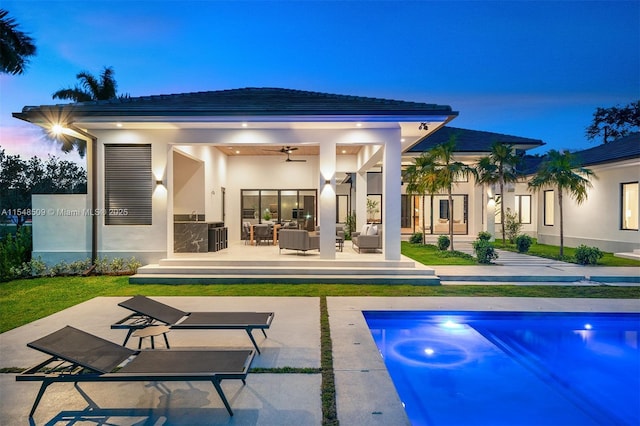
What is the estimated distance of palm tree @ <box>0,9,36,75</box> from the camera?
1464 cm

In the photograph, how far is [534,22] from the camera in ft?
74.1

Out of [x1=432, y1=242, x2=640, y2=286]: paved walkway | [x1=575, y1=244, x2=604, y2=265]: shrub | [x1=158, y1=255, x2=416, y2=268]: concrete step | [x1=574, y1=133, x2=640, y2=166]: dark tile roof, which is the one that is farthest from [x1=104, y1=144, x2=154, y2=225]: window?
[x1=574, y1=133, x2=640, y2=166]: dark tile roof

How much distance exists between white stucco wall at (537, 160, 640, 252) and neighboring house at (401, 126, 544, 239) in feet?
9.66

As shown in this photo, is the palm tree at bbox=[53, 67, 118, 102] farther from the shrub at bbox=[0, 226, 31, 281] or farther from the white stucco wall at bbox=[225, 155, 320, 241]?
the shrub at bbox=[0, 226, 31, 281]

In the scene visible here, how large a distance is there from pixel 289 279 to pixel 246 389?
18.2 feet

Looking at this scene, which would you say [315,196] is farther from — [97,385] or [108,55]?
[108,55]

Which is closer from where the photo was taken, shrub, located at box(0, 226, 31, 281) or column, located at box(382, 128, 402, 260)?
shrub, located at box(0, 226, 31, 281)

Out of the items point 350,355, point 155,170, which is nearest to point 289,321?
point 350,355

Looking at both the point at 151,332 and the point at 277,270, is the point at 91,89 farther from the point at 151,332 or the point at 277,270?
the point at 151,332

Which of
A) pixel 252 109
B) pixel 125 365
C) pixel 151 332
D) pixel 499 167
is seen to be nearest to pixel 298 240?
pixel 252 109

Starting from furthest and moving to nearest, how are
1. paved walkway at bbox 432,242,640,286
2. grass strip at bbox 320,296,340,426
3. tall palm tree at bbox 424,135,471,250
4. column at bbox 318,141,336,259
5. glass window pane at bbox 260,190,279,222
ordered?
glass window pane at bbox 260,190,279,222 < tall palm tree at bbox 424,135,471,250 < column at bbox 318,141,336,259 < paved walkway at bbox 432,242,640,286 < grass strip at bbox 320,296,340,426

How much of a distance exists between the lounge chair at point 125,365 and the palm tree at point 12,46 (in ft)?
54.0

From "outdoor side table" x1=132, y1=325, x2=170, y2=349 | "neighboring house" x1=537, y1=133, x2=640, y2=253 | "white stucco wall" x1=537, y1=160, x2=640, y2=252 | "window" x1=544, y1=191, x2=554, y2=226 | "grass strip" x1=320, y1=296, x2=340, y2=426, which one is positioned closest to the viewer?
"grass strip" x1=320, y1=296, x2=340, y2=426

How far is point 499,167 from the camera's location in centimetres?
1680
